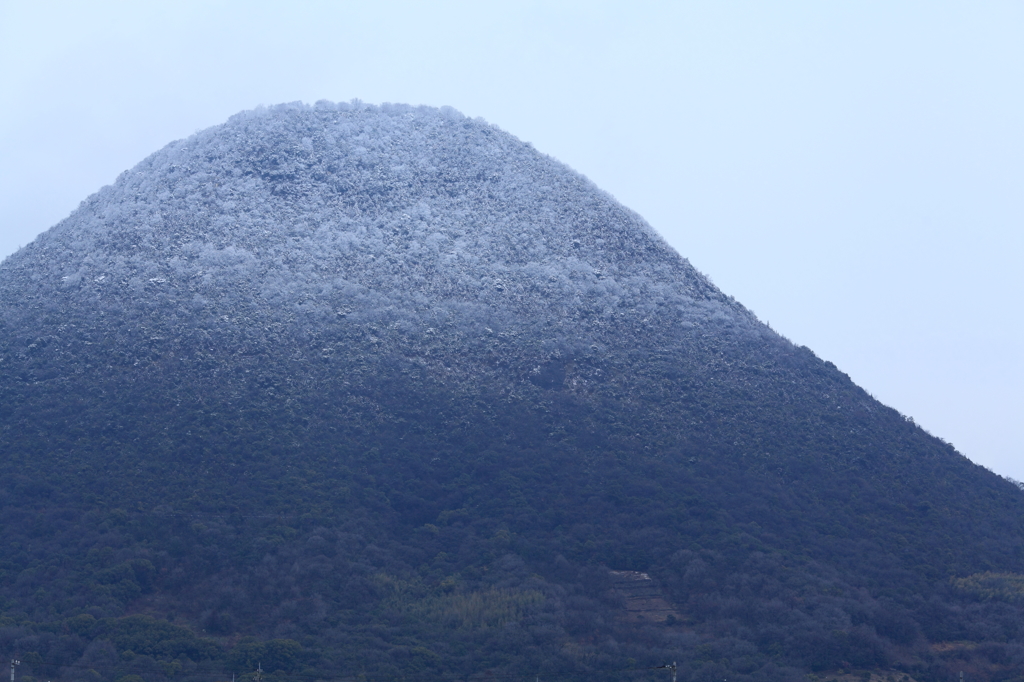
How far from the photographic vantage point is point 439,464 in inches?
2287

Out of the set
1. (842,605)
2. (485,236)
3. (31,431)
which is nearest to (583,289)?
(485,236)

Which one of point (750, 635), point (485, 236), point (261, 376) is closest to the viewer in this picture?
point (750, 635)

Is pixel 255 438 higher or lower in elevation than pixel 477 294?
lower

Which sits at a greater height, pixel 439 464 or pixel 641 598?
pixel 439 464

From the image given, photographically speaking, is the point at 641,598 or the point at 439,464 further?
the point at 439,464

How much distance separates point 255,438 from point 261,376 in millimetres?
4936

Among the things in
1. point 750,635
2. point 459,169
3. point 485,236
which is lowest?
point 750,635

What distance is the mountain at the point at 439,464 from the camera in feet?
148

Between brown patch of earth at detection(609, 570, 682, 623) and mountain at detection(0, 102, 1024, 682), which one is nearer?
mountain at detection(0, 102, 1024, 682)

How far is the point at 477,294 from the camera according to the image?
69500 mm

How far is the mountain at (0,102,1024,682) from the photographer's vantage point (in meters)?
45.0

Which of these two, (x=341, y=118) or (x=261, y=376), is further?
(x=341, y=118)

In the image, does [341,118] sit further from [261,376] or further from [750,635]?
[750,635]

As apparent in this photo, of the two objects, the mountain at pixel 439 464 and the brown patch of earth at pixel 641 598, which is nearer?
the mountain at pixel 439 464
